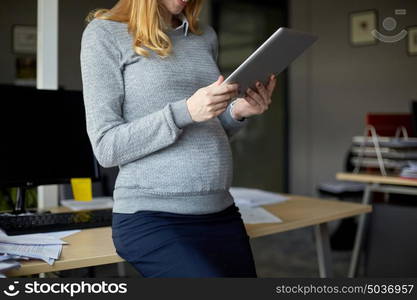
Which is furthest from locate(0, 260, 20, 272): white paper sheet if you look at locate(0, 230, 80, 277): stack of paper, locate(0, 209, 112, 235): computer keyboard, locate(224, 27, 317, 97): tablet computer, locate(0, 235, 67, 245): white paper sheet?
locate(224, 27, 317, 97): tablet computer

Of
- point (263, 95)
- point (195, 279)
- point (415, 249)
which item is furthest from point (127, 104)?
point (415, 249)

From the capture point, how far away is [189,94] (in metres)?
1.31

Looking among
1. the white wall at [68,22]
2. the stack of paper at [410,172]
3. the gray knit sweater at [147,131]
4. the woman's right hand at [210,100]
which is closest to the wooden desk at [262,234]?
the gray knit sweater at [147,131]

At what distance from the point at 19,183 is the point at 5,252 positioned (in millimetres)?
450

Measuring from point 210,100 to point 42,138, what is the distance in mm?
745

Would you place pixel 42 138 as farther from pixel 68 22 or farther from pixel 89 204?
pixel 68 22

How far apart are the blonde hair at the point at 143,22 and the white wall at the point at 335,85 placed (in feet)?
11.9

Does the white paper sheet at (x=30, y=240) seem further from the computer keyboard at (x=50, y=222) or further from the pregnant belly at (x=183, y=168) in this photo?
the pregnant belly at (x=183, y=168)

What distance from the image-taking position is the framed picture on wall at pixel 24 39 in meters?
2.12

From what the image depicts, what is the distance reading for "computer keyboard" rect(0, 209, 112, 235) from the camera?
139 cm

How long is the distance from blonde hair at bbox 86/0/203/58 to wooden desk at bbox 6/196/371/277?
50 centimetres

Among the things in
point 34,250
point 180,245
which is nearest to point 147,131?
point 180,245

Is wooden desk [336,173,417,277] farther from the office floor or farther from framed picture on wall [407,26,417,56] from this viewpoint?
framed picture on wall [407,26,417,56]

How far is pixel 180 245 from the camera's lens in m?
1.15
